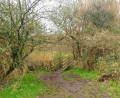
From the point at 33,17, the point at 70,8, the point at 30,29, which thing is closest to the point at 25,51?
the point at 30,29

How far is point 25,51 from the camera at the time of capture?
687cm

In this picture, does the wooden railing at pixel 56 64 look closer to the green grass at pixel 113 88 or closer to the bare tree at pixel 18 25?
the green grass at pixel 113 88

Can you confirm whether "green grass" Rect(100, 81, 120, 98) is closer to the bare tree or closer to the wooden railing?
the bare tree

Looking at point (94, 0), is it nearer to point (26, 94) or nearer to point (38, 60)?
point (38, 60)

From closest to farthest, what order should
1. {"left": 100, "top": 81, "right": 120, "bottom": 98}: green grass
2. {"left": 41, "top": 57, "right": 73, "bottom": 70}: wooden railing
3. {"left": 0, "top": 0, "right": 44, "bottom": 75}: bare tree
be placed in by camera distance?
1. {"left": 100, "top": 81, "right": 120, "bottom": 98}: green grass
2. {"left": 0, "top": 0, "right": 44, "bottom": 75}: bare tree
3. {"left": 41, "top": 57, "right": 73, "bottom": 70}: wooden railing

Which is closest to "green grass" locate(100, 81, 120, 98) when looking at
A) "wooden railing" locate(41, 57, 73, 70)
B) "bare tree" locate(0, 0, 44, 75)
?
"bare tree" locate(0, 0, 44, 75)

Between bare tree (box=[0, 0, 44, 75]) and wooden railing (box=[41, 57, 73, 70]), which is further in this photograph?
wooden railing (box=[41, 57, 73, 70])

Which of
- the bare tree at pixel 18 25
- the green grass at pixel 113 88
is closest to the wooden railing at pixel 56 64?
the green grass at pixel 113 88

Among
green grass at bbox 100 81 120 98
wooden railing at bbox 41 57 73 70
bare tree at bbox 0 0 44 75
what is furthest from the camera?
wooden railing at bbox 41 57 73 70

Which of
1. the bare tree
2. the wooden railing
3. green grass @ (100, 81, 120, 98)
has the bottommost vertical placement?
green grass @ (100, 81, 120, 98)

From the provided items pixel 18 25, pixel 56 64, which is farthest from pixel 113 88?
pixel 56 64

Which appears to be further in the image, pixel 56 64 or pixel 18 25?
pixel 56 64

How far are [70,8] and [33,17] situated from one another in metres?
10.4

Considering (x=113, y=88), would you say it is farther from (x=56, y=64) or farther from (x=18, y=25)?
(x=56, y=64)
